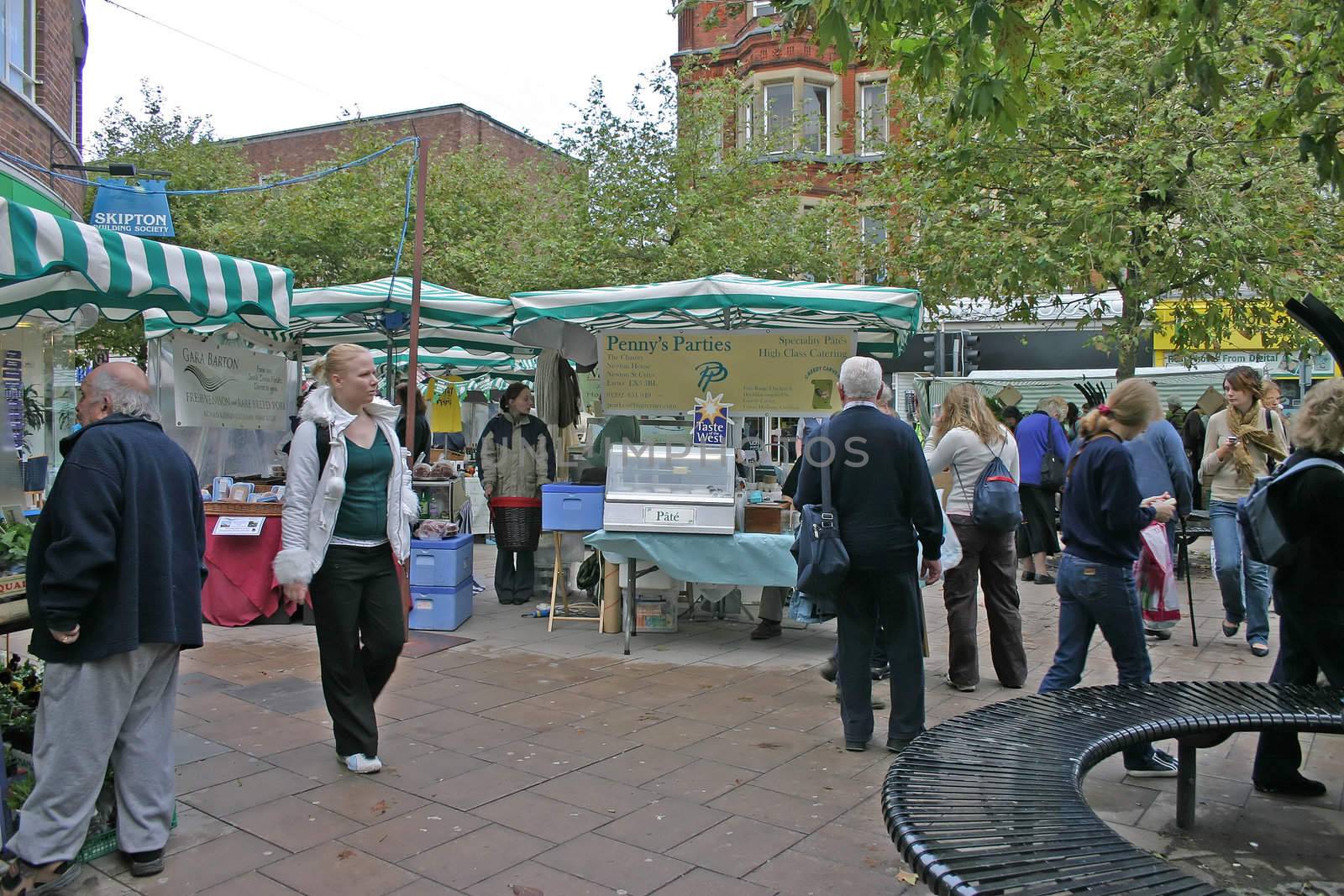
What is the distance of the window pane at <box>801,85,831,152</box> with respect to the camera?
25316 millimetres

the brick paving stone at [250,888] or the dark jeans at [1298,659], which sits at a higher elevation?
the dark jeans at [1298,659]

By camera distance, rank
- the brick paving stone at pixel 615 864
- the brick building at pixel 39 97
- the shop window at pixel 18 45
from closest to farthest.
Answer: the brick paving stone at pixel 615 864 → the brick building at pixel 39 97 → the shop window at pixel 18 45

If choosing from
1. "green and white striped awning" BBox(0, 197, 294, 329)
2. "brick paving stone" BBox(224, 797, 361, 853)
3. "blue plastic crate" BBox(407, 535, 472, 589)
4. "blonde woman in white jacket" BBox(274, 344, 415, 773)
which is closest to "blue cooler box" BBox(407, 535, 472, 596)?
"blue plastic crate" BBox(407, 535, 472, 589)

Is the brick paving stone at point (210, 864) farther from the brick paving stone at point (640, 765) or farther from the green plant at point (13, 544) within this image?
the brick paving stone at point (640, 765)

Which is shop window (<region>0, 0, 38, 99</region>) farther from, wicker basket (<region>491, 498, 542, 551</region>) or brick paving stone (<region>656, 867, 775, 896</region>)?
brick paving stone (<region>656, 867, 775, 896</region>)

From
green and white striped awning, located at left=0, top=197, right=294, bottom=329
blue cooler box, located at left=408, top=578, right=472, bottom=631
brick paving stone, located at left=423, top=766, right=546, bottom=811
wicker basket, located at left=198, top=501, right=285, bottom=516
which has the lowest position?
brick paving stone, located at left=423, top=766, right=546, bottom=811

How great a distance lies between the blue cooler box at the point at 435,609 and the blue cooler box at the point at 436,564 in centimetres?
4

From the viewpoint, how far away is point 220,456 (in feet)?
28.3

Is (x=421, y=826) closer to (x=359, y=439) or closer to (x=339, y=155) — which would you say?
(x=359, y=439)

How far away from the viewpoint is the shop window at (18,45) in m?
10.1

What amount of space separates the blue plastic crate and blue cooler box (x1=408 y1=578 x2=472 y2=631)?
0.05 m

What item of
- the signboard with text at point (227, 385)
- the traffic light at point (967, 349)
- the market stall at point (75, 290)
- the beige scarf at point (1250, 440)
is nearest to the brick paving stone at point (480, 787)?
the market stall at point (75, 290)

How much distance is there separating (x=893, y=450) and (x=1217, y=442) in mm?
3981

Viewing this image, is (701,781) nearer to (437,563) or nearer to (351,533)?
(351,533)
